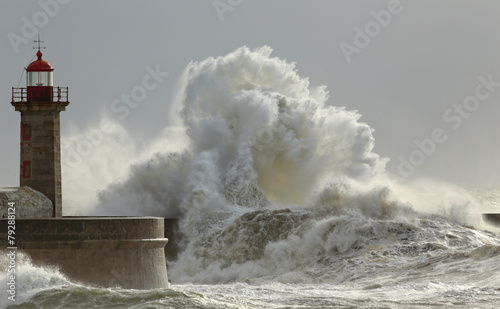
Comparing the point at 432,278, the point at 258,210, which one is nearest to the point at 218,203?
the point at 258,210

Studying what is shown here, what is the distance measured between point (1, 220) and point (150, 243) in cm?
207

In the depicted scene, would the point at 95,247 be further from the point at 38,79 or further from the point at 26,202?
the point at 38,79

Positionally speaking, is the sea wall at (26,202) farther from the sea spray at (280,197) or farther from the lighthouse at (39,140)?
the sea spray at (280,197)

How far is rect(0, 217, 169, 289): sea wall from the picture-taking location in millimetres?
14023

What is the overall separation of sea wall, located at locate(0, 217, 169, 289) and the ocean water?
23 cm

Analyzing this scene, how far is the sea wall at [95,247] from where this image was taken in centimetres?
1402

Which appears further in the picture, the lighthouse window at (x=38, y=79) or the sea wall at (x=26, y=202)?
the lighthouse window at (x=38, y=79)

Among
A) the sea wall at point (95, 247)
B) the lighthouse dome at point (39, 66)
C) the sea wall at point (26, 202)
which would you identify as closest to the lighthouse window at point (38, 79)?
the lighthouse dome at point (39, 66)

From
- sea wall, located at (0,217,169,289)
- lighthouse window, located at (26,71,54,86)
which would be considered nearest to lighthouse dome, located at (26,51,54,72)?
lighthouse window, located at (26,71,54,86)

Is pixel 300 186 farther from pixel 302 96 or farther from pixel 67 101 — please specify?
pixel 67 101

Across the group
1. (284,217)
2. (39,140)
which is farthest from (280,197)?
(39,140)

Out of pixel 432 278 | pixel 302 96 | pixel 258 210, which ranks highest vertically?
pixel 302 96

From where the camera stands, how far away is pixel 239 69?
85.0ft

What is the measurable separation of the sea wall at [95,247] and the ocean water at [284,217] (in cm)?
23
